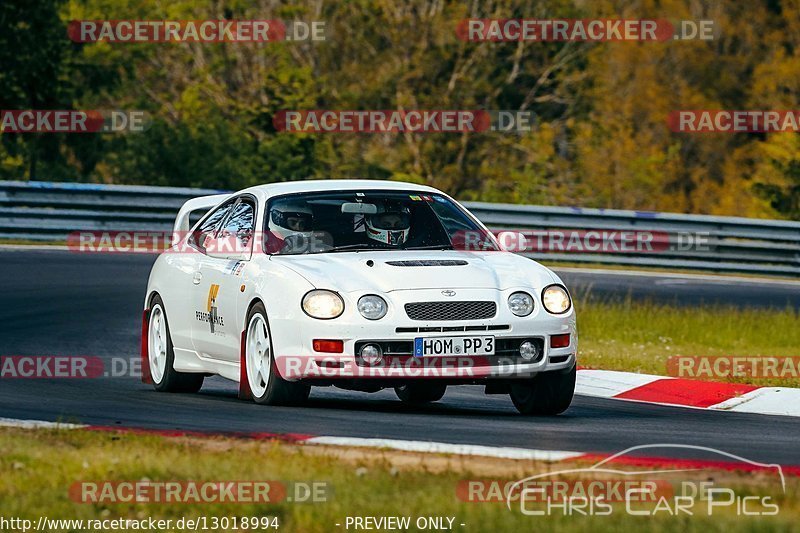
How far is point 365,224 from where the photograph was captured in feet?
33.9

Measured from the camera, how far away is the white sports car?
9156mm

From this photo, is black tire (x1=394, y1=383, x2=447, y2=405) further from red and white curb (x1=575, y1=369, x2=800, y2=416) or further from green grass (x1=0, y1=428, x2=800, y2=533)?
green grass (x1=0, y1=428, x2=800, y2=533)

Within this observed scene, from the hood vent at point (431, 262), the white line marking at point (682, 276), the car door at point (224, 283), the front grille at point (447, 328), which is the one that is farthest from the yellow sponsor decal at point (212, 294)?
the white line marking at point (682, 276)

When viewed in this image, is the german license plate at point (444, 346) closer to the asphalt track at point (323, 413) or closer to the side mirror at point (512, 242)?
the asphalt track at point (323, 413)

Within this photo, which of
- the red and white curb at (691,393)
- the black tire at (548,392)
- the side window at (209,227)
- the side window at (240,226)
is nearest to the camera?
the black tire at (548,392)

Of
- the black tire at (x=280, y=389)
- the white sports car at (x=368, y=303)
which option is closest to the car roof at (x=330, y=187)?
the white sports car at (x=368, y=303)

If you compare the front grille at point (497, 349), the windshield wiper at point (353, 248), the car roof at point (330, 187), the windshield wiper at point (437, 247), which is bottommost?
the front grille at point (497, 349)

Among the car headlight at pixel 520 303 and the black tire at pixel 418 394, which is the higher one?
the car headlight at pixel 520 303

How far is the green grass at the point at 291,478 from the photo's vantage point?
18.0 ft

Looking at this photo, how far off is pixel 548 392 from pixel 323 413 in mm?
1458

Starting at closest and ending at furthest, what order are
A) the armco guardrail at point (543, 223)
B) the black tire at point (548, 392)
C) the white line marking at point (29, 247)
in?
the black tire at point (548, 392), the white line marking at point (29, 247), the armco guardrail at point (543, 223)

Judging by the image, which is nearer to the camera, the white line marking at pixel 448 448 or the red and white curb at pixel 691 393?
the white line marking at pixel 448 448

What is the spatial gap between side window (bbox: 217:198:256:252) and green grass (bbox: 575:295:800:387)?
141 inches

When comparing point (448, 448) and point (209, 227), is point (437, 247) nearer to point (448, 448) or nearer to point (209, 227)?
point (209, 227)
